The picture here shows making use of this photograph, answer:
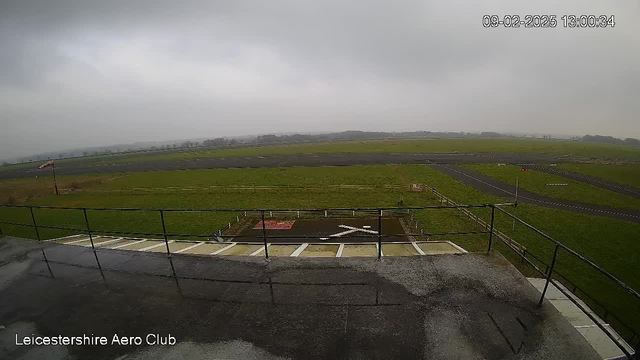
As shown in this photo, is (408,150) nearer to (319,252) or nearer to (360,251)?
(360,251)

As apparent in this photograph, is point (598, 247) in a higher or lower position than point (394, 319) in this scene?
lower

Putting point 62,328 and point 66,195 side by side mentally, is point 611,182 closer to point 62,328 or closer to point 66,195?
point 62,328

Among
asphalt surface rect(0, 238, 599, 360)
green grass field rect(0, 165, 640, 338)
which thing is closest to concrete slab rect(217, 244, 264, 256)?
asphalt surface rect(0, 238, 599, 360)

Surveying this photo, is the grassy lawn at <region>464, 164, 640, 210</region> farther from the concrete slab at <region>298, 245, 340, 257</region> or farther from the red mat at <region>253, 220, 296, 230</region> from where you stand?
the concrete slab at <region>298, 245, 340, 257</region>

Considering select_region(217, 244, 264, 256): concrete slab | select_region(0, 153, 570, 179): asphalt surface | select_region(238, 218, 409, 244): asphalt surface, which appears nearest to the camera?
select_region(217, 244, 264, 256): concrete slab

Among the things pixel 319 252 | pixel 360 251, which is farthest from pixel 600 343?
pixel 319 252

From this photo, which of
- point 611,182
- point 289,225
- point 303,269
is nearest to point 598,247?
point 289,225

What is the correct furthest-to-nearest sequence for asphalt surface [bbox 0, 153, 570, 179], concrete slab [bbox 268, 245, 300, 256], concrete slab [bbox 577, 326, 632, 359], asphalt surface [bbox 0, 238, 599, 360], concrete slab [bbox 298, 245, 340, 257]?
asphalt surface [bbox 0, 153, 570, 179], concrete slab [bbox 268, 245, 300, 256], concrete slab [bbox 298, 245, 340, 257], concrete slab [bbox 577, 326, 632, 359], asphalt surface [bbox 0, 238, 599, 360]

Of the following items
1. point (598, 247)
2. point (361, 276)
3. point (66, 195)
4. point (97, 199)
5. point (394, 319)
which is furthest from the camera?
point (66, 195)
